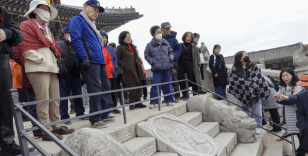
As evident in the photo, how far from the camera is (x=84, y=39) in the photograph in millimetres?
3191

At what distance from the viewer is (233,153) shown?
3.71 m

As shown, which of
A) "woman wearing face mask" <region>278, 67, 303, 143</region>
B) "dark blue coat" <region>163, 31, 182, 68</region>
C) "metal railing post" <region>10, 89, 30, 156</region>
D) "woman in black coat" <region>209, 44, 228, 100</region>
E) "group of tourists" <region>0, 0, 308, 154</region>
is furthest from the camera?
"woman in black coat" <region>209, 44, 228, 100</region>

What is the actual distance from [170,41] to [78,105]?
2788 millimetres

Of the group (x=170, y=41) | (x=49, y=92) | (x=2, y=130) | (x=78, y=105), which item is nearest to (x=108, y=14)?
(x=170, y=41)

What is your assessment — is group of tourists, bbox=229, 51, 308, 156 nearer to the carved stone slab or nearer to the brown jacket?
the carved stone slab

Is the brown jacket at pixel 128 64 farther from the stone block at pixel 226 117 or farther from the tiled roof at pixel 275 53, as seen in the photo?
the tiled roof at pixel 275 53

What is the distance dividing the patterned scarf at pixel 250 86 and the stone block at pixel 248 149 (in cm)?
93

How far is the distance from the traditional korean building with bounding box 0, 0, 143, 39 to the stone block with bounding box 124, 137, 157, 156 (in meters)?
5.04

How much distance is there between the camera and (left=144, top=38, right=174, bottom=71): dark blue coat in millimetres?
4781

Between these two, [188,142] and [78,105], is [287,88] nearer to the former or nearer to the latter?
[188,142]

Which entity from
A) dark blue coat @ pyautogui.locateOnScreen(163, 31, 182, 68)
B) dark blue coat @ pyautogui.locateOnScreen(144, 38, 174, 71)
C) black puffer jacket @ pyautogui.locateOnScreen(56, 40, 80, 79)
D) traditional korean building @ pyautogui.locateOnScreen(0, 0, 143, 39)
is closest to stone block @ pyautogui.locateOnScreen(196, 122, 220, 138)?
dark blue coat @ pyautogui.locateOnScreen(144, 38, 174, 71)

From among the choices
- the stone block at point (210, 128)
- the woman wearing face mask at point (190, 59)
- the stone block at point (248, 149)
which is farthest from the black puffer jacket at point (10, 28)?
the woman wearing face mask at point (190, 59)

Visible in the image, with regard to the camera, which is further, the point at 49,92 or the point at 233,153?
the point at 233,153

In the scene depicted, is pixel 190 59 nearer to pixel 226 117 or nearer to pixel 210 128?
pixel 226 117
